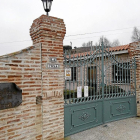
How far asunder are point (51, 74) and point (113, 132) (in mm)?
2481

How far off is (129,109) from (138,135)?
1623mm

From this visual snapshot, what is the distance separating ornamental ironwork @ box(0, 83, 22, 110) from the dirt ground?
1.77 metres

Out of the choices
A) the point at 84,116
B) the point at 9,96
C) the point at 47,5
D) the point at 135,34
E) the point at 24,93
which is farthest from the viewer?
the point at 135,34

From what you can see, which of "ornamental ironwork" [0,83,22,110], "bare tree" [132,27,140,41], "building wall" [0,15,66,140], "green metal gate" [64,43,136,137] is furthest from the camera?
"bare tree" [132,27,140,41]

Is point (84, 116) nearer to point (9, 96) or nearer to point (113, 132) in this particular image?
point (113, 132)

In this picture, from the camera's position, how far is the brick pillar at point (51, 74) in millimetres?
3305

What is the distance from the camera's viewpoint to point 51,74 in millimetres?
3410

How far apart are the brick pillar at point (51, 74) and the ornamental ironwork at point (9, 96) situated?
563 millimetres

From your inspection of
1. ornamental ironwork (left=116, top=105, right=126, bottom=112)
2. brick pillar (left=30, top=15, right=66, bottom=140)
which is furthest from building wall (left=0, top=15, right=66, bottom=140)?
ornamental ironwork (left=116, top=105, right=126, bottom=112)

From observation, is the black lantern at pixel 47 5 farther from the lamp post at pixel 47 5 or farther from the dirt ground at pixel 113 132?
the dirt ground at pixel 113 132

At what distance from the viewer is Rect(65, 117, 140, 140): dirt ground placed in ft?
12.7

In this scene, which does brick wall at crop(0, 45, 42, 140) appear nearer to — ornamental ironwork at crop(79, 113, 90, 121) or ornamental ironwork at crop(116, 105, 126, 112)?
ornamental ironwork at crop(79, 113, 90, 121)

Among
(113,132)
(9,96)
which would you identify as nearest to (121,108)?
(113,132)

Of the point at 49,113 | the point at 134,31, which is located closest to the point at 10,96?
the point at 49,113
